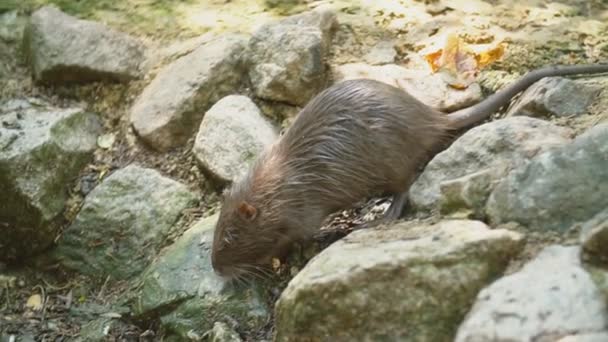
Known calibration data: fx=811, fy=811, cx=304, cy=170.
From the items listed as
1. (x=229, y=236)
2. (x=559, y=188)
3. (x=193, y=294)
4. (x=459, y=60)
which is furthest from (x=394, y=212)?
(x=459, y=60)

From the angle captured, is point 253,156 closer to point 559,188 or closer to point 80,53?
point 80,53

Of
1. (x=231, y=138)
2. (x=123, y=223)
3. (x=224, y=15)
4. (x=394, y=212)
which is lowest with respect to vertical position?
(x=123, y=223)

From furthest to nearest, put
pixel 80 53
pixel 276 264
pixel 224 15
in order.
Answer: pixel 224 15 → pixel 80 53 → pixel 276 264

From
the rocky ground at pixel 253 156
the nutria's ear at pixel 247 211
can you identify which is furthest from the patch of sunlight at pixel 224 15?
the nutria's ear at pixel 247 211

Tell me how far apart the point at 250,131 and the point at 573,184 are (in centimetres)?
202

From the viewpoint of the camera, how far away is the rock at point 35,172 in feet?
15.5

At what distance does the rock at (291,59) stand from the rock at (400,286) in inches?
67.1

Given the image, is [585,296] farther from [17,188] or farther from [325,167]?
[17,188]

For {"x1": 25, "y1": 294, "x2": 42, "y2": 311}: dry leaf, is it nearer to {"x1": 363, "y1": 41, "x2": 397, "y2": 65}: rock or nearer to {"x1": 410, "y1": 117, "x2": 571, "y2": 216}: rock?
{"x1": 410, "y1": 117, "x2": 571, "y2": 216}: rock

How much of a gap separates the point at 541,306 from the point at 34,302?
3.06m

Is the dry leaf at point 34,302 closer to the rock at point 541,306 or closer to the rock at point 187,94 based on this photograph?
the rock at point 187,94

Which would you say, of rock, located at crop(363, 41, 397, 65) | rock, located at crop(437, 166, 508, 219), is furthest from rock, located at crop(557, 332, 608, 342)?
rock, located at crop(363, 41, 397, 65)

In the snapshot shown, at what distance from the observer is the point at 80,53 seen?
5234 millimetres

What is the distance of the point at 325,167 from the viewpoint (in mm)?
3980
